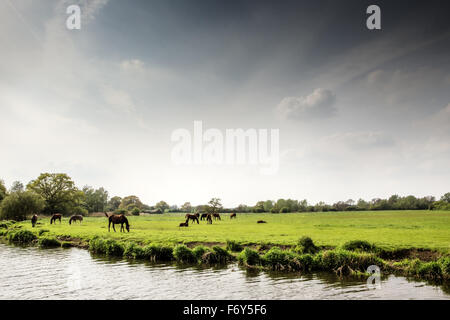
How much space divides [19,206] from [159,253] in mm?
65935

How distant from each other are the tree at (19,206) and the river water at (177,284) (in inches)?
2379

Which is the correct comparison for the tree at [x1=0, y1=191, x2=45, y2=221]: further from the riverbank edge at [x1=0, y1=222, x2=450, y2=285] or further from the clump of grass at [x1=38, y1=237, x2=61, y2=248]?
the riverbank edge at [x1=0, y1=222, x2=450, y2=285]

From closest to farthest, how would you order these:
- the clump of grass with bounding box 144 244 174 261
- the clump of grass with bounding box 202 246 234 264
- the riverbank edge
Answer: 1. the riverbank edge
2. the clump of grass with bounding box 202 246 234 264
3. the clump of grass with bounding box 144 244 174 261

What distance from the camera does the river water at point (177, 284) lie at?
14.0 meters

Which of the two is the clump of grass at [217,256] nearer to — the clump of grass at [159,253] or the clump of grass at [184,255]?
the clump of grass at [184,255]

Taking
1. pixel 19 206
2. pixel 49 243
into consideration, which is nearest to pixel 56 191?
pixel 19 206

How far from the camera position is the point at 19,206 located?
7156 centimetres

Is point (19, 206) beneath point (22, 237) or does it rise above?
above

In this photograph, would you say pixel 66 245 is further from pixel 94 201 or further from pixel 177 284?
pixel 94 201

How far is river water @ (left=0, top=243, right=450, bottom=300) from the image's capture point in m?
14.0

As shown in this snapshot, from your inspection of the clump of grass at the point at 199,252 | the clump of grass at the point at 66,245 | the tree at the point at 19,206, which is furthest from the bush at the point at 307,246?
the tree at the point at 19,206

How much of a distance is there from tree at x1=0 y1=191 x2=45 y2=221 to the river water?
198ft

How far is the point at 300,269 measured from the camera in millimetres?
18797

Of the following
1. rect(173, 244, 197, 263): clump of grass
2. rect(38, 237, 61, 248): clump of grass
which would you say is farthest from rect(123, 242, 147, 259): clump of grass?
rect(38, 237, 61, 248): clump of grass
